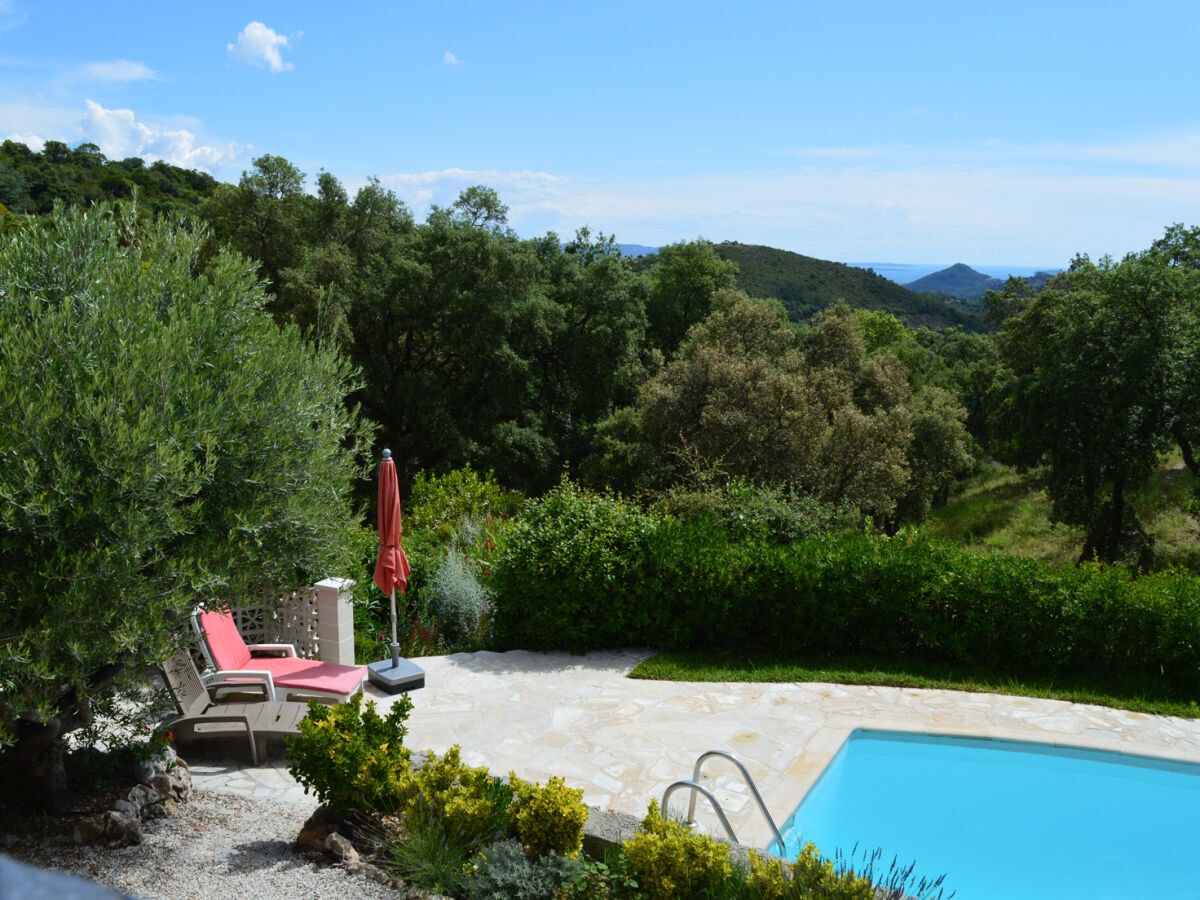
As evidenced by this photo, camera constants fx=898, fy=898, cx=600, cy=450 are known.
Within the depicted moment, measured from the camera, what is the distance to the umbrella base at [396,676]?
821cm

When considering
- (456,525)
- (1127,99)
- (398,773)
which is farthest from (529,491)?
(398,773)

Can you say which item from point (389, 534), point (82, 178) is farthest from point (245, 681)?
point (82, 178)

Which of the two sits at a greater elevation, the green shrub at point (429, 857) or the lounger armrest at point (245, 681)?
the lounger armrest at point (245, 681)

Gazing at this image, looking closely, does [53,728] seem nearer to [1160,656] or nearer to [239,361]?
[239,361]

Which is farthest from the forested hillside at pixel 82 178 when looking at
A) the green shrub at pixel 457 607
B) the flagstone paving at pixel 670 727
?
the flagstone paving at pixel 670 727

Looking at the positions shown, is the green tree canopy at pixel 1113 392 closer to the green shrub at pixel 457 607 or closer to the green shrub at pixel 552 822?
the green shrub at pixel 457 607

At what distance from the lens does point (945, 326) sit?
229ft

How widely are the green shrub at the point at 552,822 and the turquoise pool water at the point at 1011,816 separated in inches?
85.5

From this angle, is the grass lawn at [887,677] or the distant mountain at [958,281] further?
the distant mountain at [958,281]

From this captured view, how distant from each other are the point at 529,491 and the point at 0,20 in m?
17.8

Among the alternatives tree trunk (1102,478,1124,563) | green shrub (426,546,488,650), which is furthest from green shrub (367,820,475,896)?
tree trunk (1102,478,1124,563)

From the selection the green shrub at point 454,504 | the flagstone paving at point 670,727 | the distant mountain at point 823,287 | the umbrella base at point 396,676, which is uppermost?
the distant mountain at point 823,287

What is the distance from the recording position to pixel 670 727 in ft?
25.1

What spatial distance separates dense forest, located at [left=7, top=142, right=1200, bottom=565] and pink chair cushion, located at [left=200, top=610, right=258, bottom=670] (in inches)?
282
